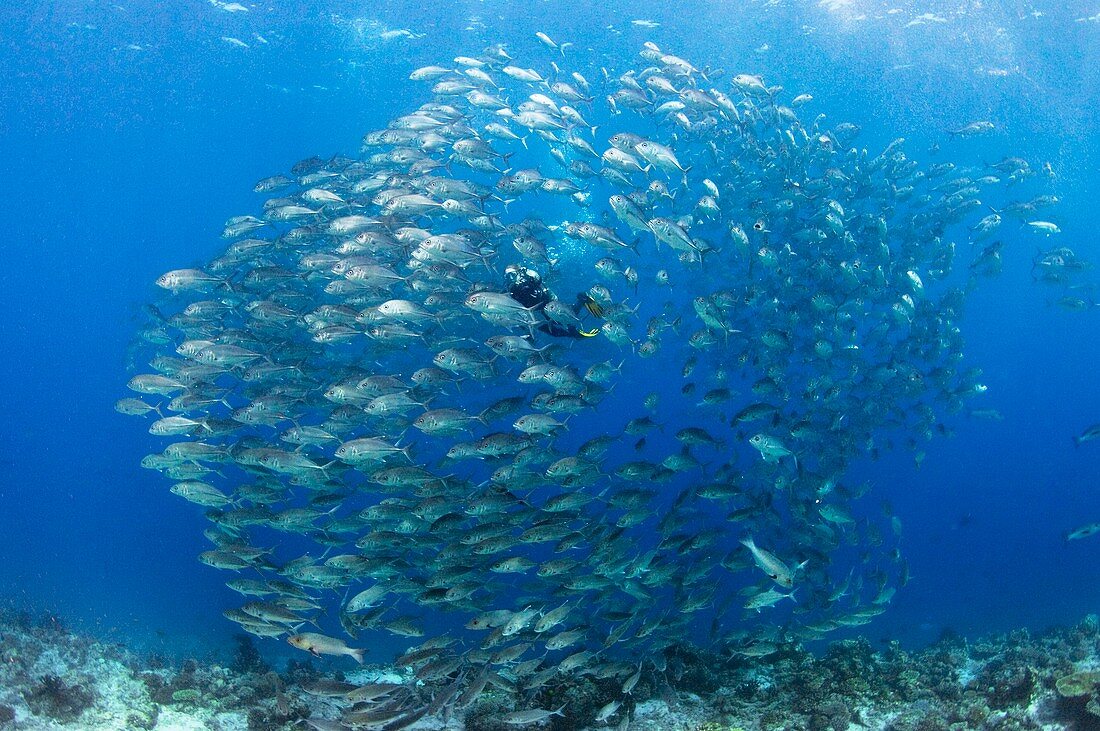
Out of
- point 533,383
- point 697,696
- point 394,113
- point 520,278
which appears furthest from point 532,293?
point 394,113

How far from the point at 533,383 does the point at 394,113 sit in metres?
39.0

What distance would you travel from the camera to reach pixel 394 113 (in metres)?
41.9

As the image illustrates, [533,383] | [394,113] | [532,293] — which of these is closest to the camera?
[533,383]

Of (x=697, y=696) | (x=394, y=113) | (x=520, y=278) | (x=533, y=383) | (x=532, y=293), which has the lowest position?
(x=697, y=696)

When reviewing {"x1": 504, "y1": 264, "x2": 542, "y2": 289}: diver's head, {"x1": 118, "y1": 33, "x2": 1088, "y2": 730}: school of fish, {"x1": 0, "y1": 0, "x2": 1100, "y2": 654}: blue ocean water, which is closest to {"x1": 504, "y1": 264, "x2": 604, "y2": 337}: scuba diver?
{"x1": 504, "y1": 264, "x2": 542, "y2": 289}: diver's head

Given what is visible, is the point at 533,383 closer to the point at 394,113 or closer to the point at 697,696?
the point at 697,696

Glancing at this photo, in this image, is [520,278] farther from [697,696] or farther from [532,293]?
[697,696]

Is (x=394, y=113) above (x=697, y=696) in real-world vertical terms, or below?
above

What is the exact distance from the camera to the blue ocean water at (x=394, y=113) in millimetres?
25062

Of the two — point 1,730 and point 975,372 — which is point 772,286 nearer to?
point 975,372

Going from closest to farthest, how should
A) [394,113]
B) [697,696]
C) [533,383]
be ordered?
[697,696], [533,383], [394,113]

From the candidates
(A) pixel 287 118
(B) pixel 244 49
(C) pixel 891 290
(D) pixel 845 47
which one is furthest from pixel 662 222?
(A) pixel 287 118

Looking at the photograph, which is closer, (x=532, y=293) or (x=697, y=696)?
(x=697, y=696)

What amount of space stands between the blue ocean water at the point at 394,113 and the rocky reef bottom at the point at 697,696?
30.4ft
